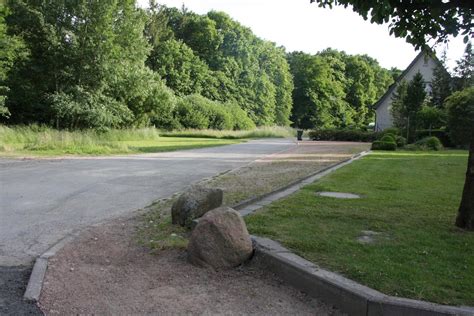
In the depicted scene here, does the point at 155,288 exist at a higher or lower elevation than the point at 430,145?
lower

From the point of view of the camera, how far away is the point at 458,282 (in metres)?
4.41

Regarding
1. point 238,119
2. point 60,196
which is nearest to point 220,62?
point 238,119

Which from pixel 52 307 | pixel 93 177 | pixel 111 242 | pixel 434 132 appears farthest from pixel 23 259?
pixel 434 132

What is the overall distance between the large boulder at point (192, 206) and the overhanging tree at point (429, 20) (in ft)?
11.4

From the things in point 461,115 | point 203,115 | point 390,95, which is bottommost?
point 203,115

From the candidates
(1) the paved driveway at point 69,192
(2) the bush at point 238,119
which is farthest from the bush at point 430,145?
(2) the bush at point 238,119

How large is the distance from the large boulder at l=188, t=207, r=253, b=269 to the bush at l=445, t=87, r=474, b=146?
26.4 m

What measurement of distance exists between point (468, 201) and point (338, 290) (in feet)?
10.9

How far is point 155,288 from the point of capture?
4.55 m

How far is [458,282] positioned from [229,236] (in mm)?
2366

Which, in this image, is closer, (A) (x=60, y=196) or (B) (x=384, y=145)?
(A) (x=60, y=196)

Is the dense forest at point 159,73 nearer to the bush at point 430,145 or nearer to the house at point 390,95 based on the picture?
the house at point 390,95

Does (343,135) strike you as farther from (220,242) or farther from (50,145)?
(220,242)

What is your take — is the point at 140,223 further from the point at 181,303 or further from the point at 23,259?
the point at 181,303
